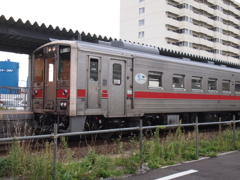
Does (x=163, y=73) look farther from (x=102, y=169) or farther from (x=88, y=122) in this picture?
(x=102, y=169)

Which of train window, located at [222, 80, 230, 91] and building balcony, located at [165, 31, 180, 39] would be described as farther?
building balcony, located at [165, 31, 180, 39]

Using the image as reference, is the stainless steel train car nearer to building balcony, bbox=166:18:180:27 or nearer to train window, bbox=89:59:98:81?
train window, bbox=89:59:98:81

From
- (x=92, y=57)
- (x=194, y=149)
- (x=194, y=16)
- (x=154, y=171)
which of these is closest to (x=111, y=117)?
(x=92, y=57)

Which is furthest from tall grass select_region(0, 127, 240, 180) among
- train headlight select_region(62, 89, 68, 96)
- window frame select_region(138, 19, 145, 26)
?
window frame select_region(138, 19, 145, 26)

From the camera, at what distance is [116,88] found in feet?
32.3

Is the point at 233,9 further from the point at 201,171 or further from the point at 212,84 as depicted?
the point at 201,171

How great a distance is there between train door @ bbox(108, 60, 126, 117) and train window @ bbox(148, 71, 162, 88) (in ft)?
4.39

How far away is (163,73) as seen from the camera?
11438 millimetres

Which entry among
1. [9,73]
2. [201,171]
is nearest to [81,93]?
[201,171]

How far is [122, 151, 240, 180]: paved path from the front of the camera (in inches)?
222

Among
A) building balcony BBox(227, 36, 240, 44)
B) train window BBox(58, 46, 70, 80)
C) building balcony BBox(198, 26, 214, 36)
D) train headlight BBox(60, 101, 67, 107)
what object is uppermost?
building balcony BBox(198, 26, 214, 36)

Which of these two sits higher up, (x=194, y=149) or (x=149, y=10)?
(x=149, y=10)

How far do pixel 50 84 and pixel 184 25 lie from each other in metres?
53.1

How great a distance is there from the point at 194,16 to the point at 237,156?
57.7m
